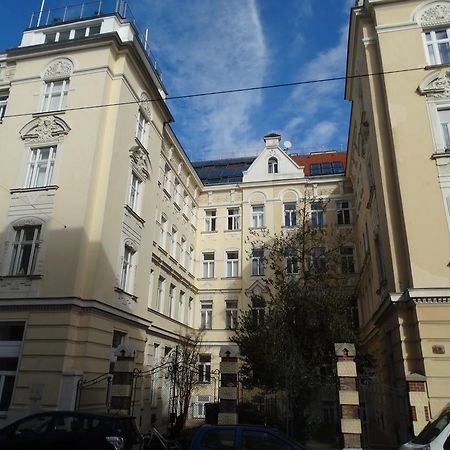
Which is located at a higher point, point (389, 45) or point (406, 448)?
point (389, 45)

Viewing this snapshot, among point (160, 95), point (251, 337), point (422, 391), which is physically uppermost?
point (160, 95)

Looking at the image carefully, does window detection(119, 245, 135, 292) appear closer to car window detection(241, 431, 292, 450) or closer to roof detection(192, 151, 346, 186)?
car window detection(241, 431, 292, 450)

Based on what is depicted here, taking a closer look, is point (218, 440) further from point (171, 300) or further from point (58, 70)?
point (58, 70)

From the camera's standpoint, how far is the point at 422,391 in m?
12.0

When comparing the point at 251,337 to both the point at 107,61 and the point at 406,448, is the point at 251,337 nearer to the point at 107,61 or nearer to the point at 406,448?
the point at 406,448

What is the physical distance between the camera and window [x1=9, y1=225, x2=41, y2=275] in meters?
16.8

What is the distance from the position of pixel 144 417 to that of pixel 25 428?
1069 cm

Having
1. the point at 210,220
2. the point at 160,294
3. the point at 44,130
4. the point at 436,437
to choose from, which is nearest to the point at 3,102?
the point at 44,130

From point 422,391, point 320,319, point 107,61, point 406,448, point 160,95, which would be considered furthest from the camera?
point 160,95

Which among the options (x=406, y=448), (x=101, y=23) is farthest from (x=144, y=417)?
(x=101, y=23)

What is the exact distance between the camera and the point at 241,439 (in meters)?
8.78

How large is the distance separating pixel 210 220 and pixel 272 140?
302 inches

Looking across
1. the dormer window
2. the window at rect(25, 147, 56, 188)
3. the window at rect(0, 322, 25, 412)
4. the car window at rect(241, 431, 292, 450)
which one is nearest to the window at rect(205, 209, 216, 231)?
the dormer window

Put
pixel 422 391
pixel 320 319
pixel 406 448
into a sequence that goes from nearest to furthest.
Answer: pixel 406 448
pixel 422 391
pixel 320 319
